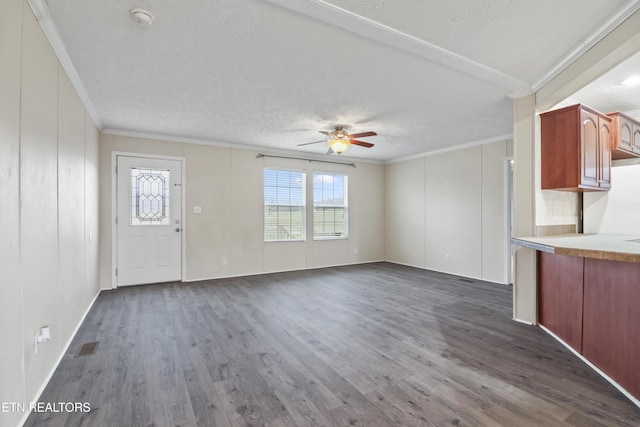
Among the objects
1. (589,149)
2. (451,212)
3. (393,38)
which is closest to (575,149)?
(589,149)

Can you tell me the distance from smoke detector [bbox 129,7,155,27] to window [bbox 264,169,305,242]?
4039mm

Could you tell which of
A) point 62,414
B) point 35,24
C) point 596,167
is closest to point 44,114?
point 35,24

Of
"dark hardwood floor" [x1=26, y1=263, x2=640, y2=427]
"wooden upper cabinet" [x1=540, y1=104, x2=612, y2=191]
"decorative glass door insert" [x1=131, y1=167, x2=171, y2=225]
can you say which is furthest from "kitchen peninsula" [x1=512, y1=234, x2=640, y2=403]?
"decorative glass door insert" [x1=131, y1=167, x2=171, y2=225]

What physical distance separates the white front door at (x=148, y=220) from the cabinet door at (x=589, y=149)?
550cm

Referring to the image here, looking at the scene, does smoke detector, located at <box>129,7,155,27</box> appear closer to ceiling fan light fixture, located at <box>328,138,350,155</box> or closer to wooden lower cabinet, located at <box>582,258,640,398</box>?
ceiling fan light fixture, located at <box>328,138,350,155</box>

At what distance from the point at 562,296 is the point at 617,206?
5.29 ft

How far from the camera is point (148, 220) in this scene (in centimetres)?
504

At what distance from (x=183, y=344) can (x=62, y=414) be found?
103 centimetres

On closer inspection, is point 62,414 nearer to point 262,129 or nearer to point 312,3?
point 312,3

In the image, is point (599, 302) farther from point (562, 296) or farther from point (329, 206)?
point (329, 206)

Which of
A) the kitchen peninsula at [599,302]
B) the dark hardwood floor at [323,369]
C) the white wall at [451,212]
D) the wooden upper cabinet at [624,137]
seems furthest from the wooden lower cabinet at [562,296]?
the white wall at [451,212]

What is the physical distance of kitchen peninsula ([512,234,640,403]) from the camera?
1.94 metres

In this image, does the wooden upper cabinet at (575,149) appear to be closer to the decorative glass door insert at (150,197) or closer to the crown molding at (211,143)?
the crown molding at (211,143)

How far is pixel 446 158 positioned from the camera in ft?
19.9
